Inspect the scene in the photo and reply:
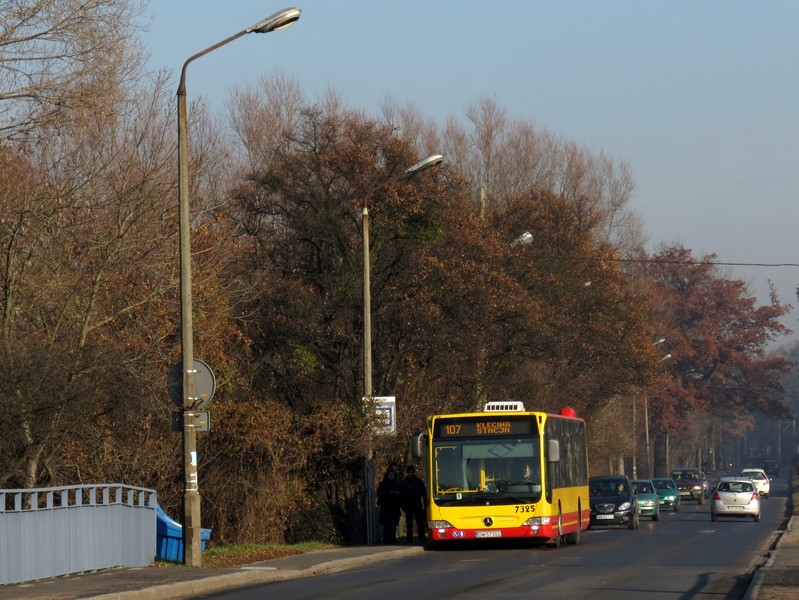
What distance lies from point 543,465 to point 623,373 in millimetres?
22756

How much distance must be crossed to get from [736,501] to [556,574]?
2757 cm

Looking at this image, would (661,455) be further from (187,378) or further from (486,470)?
(187,378)

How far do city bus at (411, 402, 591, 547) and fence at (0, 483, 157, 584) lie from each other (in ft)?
23.6

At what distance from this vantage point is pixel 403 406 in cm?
3534

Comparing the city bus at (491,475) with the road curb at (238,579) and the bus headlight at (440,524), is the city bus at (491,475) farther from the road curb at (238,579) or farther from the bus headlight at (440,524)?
the road curb at (238,579)

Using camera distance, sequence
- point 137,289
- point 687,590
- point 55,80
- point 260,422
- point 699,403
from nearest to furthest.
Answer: point 687,590 < point 55,80 < point 137,289 < point 260,422 < point 699,403

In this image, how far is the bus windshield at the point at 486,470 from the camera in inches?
1059

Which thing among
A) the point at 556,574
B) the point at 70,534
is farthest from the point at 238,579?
the point at 556,574

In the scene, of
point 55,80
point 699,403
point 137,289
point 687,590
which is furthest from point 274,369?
point 699,403

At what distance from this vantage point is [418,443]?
2662cm

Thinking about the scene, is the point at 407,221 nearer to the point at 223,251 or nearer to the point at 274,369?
the point at 274,369

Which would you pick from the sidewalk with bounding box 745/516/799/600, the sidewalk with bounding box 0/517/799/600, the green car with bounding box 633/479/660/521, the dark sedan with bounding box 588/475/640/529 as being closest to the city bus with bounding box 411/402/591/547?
the sidewalk with bounding box 0/517/799/600

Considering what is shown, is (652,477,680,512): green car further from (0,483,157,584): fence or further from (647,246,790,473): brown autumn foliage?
(0,483,157,584): fence

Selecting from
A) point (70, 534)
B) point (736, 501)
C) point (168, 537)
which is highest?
point (70, 534)
